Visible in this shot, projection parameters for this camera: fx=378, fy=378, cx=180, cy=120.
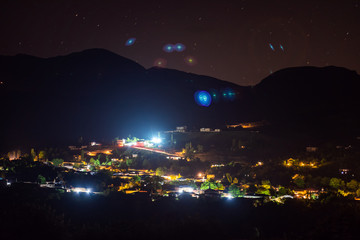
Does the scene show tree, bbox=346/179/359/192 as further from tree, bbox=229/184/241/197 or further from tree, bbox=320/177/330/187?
tree, bbox=229/184/241/197

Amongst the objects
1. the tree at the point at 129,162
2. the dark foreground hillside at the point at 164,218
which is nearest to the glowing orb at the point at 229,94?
the tree at the point at 129,162

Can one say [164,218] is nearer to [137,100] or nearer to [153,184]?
[153,184]

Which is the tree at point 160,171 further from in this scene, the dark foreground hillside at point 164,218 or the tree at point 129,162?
the dark foreground hillside at point 164,218

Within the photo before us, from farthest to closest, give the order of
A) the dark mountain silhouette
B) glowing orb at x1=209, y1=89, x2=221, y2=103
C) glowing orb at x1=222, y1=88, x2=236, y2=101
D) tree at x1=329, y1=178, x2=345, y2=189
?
glowing orb at x1=209, y1=89, x2=221, y2=103 < glowing orb at x1=222, y1=88, x2=236, y2=101 < the dark mountain silhouette < tree at x1=329, y1=178, x2=345, y2=189

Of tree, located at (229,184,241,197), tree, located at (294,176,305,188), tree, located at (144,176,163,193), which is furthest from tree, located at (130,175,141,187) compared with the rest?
tree, located at (294,176,305,188)

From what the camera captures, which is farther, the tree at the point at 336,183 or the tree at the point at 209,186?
the tree at the point at 209,186

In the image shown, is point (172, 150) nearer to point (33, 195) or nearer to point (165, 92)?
point (33, 195)

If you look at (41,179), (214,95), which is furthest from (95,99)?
(41,179)
